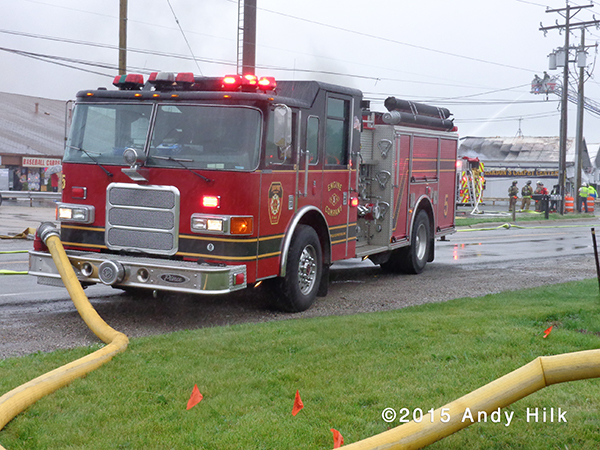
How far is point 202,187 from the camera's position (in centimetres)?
739

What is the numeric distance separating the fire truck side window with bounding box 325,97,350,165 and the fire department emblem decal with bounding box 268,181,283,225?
1.26 m

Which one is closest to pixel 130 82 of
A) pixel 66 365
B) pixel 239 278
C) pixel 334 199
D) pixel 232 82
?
pixel 232 82

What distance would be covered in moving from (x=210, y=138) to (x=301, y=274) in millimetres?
2027

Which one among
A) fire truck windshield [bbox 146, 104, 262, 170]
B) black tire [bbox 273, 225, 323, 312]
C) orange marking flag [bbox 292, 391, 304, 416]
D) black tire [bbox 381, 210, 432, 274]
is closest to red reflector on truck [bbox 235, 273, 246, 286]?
black tire [bbox 273, 225, 323, 312]

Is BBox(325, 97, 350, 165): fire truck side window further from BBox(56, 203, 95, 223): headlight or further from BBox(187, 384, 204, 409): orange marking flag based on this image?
BBox(187, 384, 204, 409): orange marking flag

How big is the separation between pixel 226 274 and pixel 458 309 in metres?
2.61

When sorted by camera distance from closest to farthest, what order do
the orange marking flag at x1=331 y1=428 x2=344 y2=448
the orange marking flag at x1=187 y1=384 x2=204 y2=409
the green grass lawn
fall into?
1. the orange marking flag at x1=331 y1=428 x2=344 y2=448
2. the green grass lawn
3. the orange marking flag at x1=187 y1=384 x2=204 y2=409

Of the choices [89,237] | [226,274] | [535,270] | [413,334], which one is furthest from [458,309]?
[535,270]

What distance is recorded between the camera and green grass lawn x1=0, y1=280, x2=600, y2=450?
3936mm

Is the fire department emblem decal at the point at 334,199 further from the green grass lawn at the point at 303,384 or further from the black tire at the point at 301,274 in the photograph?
the green grass lawn at the point at 303,384

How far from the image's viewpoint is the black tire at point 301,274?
324 inches

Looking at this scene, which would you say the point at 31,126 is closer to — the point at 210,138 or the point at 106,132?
the point at 106,132

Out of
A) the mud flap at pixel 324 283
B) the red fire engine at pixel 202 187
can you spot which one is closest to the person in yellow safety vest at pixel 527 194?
the mud flap at pixel 324 283

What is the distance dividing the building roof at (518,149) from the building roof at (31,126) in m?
27.2
